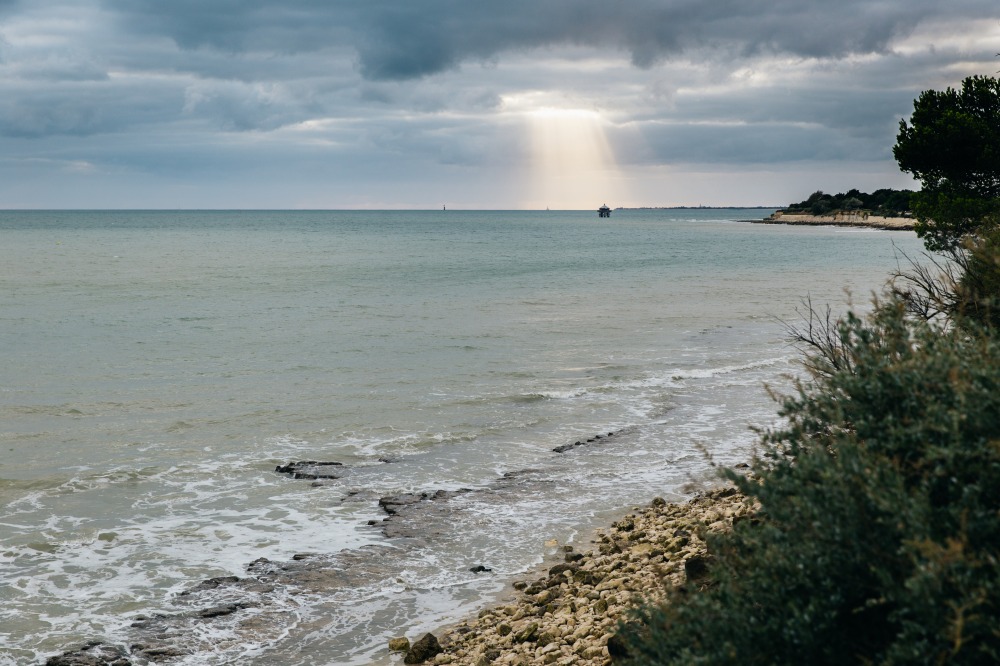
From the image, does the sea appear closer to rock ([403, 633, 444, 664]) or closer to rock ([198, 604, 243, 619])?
rock ([198, 604, 243, 619])

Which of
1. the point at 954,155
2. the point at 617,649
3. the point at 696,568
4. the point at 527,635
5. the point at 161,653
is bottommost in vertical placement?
the point at 161,653

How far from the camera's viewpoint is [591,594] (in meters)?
7.96

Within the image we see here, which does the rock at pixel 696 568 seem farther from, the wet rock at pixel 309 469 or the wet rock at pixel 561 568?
the wet rock at pixel 309 469

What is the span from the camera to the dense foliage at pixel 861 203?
139m

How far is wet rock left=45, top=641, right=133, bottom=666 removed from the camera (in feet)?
23.9

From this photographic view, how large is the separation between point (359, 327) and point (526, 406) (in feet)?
41.4

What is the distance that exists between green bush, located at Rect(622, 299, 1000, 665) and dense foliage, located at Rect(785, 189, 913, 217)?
5578 inches

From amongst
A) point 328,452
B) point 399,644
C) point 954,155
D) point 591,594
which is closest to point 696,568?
point 591,594

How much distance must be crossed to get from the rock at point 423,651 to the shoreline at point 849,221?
389ft

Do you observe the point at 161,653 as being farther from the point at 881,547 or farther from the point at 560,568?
the point at 881,547

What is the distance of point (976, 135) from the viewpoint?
20.9 metres

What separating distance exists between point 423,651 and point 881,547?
179 inches

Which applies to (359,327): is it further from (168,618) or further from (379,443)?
(168,618)

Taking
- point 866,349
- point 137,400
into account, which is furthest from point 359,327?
point 866,349
